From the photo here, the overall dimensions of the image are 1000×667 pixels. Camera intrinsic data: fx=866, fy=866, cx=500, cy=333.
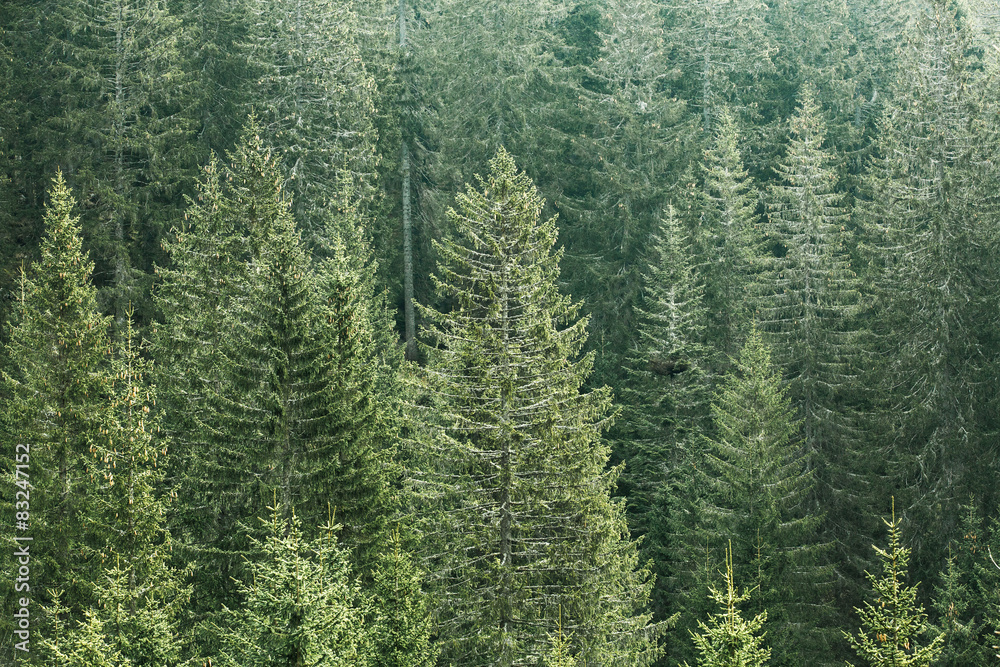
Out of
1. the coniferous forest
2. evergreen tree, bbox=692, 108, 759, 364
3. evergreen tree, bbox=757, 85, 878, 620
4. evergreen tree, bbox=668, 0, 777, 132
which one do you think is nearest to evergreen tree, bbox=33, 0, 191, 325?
the coniferous forest

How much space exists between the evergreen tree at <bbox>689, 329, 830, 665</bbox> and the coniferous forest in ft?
0.38

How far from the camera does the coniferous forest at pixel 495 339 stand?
16.4 meters

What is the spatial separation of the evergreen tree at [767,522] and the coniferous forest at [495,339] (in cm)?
12

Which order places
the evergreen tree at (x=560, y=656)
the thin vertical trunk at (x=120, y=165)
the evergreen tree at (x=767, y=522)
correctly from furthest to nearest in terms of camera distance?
the thin vertical trunk at (x=120, y=165) → the evergreen tree at (x=767, y=522) → the evergreen tree at (x=560, y=656)

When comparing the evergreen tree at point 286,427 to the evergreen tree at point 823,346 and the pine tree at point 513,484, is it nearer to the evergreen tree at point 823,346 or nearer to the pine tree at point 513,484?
the pine tree at point 513,484

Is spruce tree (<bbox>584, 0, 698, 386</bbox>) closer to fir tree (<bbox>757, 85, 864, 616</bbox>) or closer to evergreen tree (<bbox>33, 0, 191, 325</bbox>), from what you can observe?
fir tree (<bbox>757, 85, 864, 616</bbox>)

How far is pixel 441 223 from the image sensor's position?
110ft

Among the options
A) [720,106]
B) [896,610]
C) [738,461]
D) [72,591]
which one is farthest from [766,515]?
[720,106]

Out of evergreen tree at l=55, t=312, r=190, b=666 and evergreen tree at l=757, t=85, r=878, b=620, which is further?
evergreen tree at l=757, t=85, r=878, b=620

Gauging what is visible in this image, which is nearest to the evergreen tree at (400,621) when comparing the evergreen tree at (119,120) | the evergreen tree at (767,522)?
the evergreen tree at (767,522)

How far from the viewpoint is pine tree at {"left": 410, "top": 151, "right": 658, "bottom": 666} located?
1634 centimetres

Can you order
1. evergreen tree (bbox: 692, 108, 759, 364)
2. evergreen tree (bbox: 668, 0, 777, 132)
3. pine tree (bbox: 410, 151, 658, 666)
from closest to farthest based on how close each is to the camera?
pine tree (bbox: 410, 151, 658, 666), evergreen tree (bbox: 692, 108, 759, 364), evergreen tree (bbox: 668, 0, 777, 132)

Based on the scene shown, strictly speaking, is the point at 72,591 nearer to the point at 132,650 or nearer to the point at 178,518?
the point at 178,518

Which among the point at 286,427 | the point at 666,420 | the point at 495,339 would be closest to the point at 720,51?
the point at 666,420
